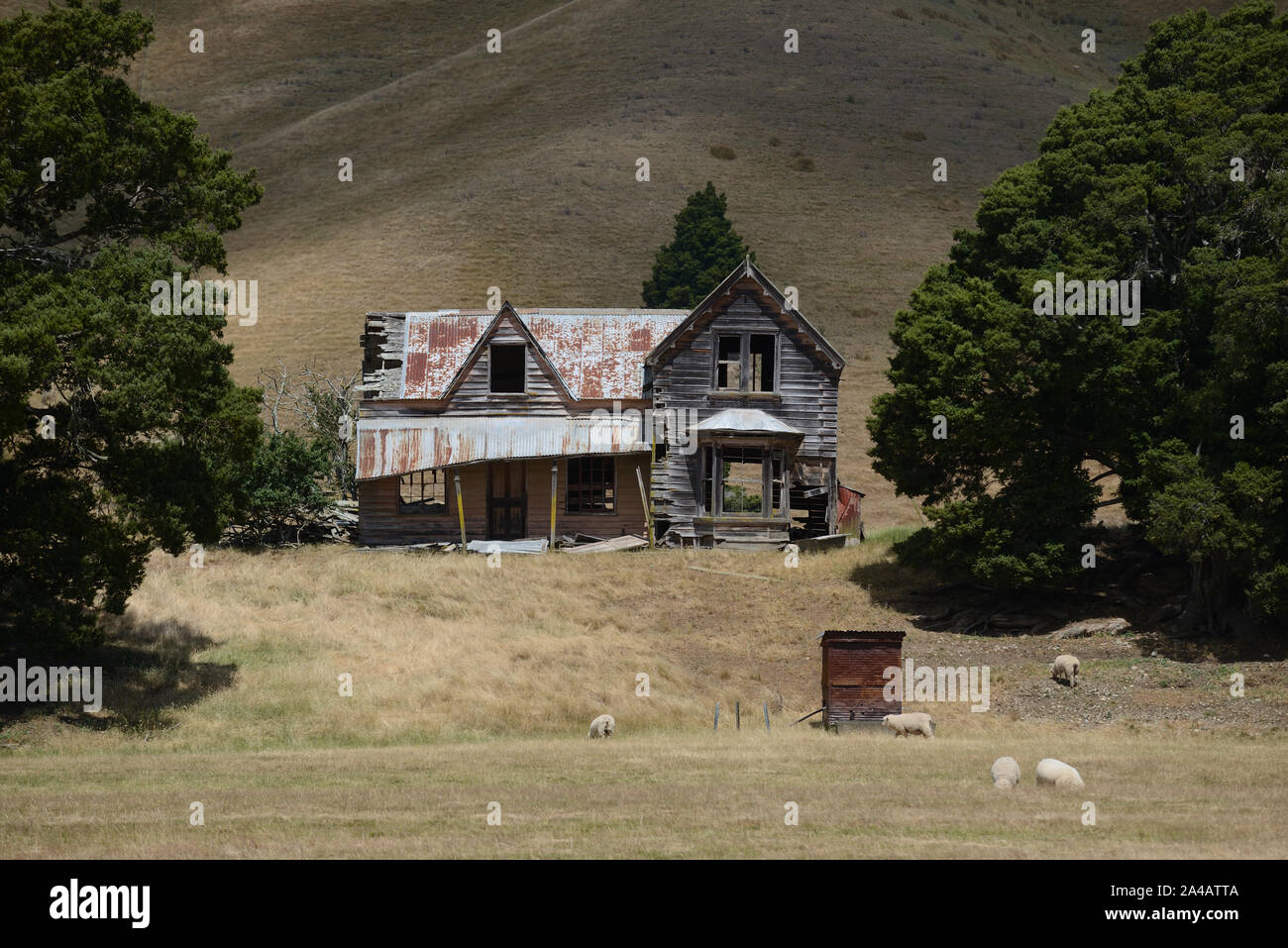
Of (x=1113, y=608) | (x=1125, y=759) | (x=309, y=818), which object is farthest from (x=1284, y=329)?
(x=309, y=818)

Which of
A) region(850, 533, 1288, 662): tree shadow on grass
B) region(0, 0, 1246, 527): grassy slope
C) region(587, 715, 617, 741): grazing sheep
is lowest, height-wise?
region(587, 715, 617, 741): grazing sheep

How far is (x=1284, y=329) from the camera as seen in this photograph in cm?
3225

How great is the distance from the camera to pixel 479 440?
1794 inches

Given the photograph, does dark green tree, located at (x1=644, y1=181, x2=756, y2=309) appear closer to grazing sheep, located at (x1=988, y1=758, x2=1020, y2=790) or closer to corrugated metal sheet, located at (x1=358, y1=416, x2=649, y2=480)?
corrugated metal sheet, located at (x1=358, y1=416, x2=649, y2=480)

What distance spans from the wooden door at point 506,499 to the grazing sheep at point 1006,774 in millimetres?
27462

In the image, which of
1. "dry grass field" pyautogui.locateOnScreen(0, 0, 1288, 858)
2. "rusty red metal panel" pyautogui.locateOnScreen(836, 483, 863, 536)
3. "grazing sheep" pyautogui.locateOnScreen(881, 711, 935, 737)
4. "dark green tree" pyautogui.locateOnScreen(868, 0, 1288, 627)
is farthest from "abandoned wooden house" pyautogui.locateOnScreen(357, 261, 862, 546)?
"grazing sheep" pyautogui.locateOnScreen(881, 711, 935, 737)

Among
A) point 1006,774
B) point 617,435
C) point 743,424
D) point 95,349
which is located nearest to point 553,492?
point 617,435

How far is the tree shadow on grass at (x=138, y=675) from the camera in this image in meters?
26.6

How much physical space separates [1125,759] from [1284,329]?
14.2 m

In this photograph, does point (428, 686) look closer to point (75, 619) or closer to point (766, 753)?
point (75, 619)

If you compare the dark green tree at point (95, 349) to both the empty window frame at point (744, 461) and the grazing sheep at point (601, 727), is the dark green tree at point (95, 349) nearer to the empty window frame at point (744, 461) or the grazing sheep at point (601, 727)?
the grazing sheep at point (601, 727)

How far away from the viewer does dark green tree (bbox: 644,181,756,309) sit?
239 feet

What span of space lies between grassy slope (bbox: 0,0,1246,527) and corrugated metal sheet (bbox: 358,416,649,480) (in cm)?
1440

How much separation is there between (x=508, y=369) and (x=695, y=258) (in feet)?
97.4
